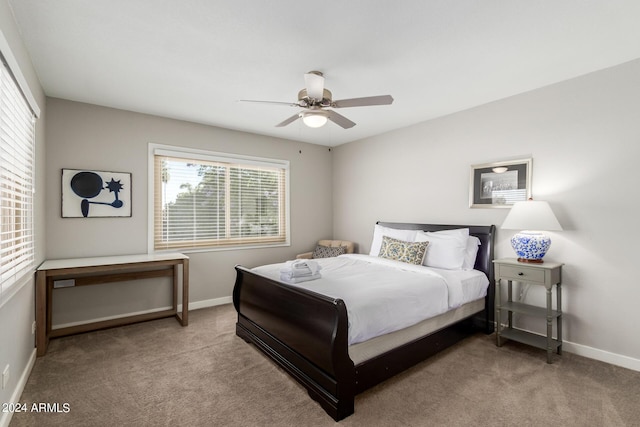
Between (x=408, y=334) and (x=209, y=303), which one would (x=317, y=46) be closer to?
(x=408, y=334)

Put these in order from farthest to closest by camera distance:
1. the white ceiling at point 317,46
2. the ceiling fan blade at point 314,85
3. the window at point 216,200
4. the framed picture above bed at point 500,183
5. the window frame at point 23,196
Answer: the window at point 216,200, the framed picture above bed at point 500,183, the ceiling fan blade at point 314,85, the white ceiling at point 317,46, the window frame at point 23,196

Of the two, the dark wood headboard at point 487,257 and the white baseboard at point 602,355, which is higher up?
the dark wood headboard at point 487,257

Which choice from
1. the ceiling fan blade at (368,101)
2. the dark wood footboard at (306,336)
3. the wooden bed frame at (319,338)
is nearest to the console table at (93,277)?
the wooden bed frame at (319,338)

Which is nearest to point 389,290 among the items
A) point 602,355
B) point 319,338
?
point 319,338

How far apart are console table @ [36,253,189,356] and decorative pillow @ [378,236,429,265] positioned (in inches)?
94.7

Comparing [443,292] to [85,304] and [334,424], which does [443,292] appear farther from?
[85,304]

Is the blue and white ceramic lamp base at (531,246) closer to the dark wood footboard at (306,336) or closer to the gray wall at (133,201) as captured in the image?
the dark wood footboard at (306,336)

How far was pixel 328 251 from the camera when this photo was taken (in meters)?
5.18

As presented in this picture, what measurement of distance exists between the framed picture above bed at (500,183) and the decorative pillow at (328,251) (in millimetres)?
2095

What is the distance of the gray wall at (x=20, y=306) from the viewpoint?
1.92 metres

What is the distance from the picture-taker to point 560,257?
10.2ft

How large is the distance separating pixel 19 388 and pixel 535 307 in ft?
14.4

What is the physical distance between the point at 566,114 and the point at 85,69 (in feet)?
14.6

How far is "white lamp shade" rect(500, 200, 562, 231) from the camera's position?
2861mm
